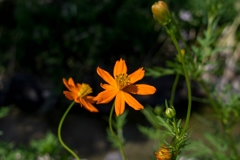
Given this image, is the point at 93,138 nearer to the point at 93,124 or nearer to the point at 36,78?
the point at 93,124

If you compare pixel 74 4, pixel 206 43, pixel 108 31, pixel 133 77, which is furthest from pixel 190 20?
pixel 133 77

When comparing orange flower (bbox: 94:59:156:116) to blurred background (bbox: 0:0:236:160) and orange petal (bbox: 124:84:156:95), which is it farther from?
blurred background (bbox: 0:0:236:160)

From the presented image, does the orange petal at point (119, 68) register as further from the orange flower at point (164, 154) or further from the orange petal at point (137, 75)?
the orange flower at point (164, 154)

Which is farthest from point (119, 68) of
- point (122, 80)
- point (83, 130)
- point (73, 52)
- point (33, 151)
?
point (73, 52)

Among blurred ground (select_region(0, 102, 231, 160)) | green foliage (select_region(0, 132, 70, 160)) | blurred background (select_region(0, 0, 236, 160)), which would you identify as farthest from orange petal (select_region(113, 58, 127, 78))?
blurred background (select_region(0, 0, 236, 160))

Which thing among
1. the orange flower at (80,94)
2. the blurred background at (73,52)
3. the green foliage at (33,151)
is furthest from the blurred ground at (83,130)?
the orange flower at (80,94)

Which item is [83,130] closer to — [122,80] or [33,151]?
[33,151]

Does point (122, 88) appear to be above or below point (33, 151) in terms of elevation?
above

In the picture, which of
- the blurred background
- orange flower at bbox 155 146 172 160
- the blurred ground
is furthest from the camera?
the blurred background
